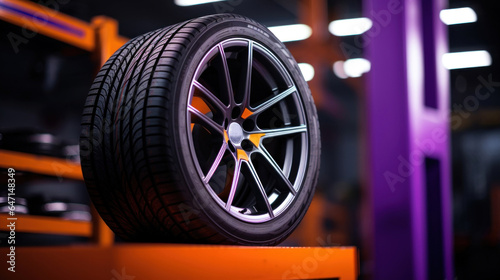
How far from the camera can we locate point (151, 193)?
42.9 inches

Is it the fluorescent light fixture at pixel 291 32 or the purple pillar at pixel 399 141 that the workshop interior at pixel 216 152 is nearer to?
the purple pillar at pixel 399 141

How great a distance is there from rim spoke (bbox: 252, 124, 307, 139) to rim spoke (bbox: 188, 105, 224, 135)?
0.15m

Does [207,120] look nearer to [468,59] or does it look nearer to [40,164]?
[40,164]

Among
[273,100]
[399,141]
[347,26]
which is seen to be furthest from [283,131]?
[347,26]

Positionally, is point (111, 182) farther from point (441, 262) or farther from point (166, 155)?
point (441, 262)

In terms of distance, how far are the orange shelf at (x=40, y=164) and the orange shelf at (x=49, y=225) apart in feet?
0.92

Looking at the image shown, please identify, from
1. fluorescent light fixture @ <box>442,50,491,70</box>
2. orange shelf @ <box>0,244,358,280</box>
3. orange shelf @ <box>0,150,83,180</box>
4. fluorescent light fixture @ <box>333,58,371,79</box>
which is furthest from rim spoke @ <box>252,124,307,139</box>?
fluorescent light fixture @ <box>442,50,491,70</box>

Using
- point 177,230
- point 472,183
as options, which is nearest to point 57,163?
point 177,230

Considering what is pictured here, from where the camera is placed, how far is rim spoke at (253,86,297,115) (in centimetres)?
135

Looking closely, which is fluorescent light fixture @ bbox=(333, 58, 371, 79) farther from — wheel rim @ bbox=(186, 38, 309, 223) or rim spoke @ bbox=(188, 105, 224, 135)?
rim spoke @ bbox=(188, 105, 224, 135)

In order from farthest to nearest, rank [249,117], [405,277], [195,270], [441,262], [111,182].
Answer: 1. [441,262]
2. [405,277]
3. [249,117]
4. [111,182]
5. [195,270]

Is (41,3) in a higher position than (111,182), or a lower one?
higher

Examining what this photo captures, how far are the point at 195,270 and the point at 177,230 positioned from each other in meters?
0.18

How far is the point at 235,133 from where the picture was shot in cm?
129
